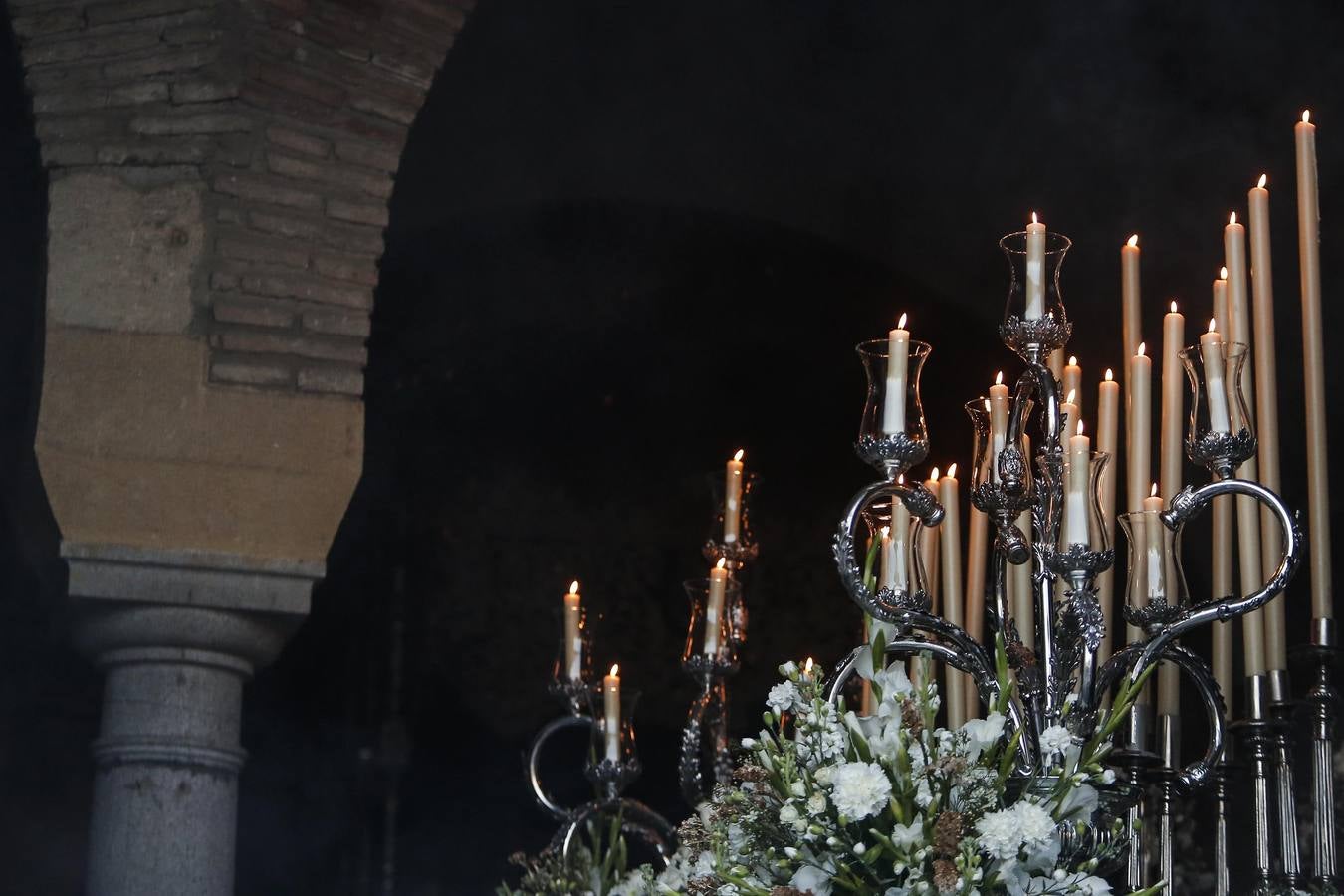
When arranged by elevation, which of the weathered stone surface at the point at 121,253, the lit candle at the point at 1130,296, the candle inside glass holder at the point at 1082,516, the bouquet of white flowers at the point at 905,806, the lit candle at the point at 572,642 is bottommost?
the bouquet of white flowers at the point at 905,806

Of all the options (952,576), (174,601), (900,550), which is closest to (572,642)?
(174,601)

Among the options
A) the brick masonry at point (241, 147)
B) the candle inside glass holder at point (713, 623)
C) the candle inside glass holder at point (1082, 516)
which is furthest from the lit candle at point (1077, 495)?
the brick masonry at point (241, 147)

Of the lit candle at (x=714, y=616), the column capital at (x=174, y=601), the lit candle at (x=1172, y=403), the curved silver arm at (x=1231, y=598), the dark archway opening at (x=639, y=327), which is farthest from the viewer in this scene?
the dark archway opening at (x=639, y=327)

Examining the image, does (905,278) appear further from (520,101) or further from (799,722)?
(799,722)

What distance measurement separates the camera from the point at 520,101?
5.36m

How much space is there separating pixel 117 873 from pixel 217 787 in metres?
0.25

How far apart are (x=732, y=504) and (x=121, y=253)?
4.63ft

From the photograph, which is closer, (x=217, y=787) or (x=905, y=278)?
(x=217, y=787)

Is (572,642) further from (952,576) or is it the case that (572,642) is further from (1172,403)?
(1172,403)

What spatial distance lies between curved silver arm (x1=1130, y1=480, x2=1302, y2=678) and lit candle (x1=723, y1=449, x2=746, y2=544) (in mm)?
1471

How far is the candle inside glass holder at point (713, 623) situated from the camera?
3.52 metres

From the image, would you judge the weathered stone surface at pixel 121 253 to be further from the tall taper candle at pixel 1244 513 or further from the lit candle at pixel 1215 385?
the lit candle at pixel 1215 385

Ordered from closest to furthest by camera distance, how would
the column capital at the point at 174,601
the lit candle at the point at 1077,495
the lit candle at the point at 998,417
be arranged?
1. the lit candle at the point at 1077,495
2. the lit candle at the point at 998,417
3. the column capital at the point at 174,601

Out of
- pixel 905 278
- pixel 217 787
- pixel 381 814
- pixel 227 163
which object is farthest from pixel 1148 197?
pixel 381 814
